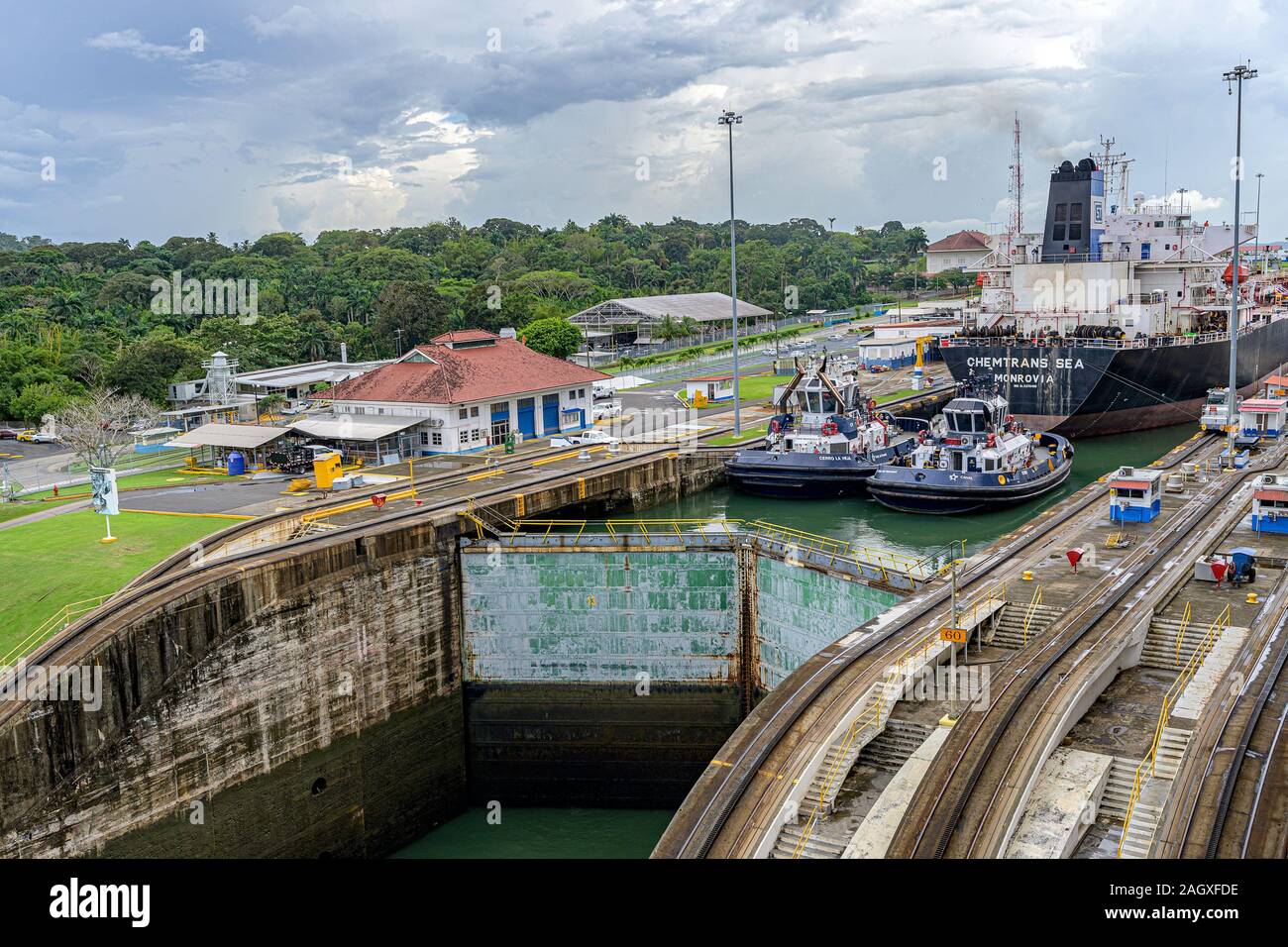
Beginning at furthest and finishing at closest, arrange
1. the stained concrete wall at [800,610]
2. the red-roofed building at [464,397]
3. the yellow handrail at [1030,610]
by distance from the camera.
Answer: the red-roofed building at [464,397], the stained concrete wall at [800,610], the yellow handrail at [1030,610]

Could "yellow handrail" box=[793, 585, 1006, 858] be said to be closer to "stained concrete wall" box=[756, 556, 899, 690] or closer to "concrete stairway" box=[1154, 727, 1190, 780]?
"stained concrete wall" box=[756, 556, 899, 690]

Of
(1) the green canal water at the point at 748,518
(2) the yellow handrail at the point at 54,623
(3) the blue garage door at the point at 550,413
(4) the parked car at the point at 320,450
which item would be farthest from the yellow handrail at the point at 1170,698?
(3) the blue garage door at the point at 550,413

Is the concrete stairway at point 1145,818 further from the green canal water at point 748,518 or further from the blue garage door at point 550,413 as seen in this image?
the blue garage door at point 550,413

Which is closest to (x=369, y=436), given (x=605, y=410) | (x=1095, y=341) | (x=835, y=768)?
(x=605, y=410)

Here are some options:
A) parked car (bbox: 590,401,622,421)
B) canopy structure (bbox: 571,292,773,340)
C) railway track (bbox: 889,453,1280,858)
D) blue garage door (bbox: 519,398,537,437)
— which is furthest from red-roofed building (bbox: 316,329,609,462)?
canopy structure (bbox: 571,292,773,340)

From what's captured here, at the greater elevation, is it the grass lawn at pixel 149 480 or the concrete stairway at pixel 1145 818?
the grass lawn at pixel 149 480
